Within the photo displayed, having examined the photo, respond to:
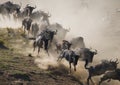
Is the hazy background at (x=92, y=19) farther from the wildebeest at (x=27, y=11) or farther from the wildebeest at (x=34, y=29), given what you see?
the wildebeest at (x=34, y=29)

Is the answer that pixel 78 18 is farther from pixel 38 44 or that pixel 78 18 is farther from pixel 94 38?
pixel 38 44

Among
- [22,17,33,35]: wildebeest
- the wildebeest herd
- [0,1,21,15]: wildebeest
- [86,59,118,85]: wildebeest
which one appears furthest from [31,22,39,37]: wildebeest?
[86,59,118,85]: wildebeest

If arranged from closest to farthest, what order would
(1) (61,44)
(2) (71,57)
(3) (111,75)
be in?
(3) (111,75) < (2) (71,57) < (1) (61,44)

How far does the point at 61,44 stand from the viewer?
3784cm

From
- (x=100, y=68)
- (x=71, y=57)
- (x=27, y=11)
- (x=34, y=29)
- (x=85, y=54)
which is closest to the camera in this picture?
(x=100, y=68)

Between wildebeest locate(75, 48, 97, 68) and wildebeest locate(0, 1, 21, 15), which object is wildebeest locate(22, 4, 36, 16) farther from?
wildebeest locate(75, 48, 97, 68)

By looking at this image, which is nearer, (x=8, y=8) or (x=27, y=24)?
(x=27, y=24)

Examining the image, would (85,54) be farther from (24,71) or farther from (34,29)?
(34,29)

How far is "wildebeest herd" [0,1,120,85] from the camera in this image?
3151 centimetres

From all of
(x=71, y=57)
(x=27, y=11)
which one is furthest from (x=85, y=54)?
(x=27, y=11)

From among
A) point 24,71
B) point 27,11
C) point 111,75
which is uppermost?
point 27,11

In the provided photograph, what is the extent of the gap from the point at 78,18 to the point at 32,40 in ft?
81.6

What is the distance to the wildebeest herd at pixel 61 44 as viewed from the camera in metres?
31.5

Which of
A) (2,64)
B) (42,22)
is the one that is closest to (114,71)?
(2,64)
